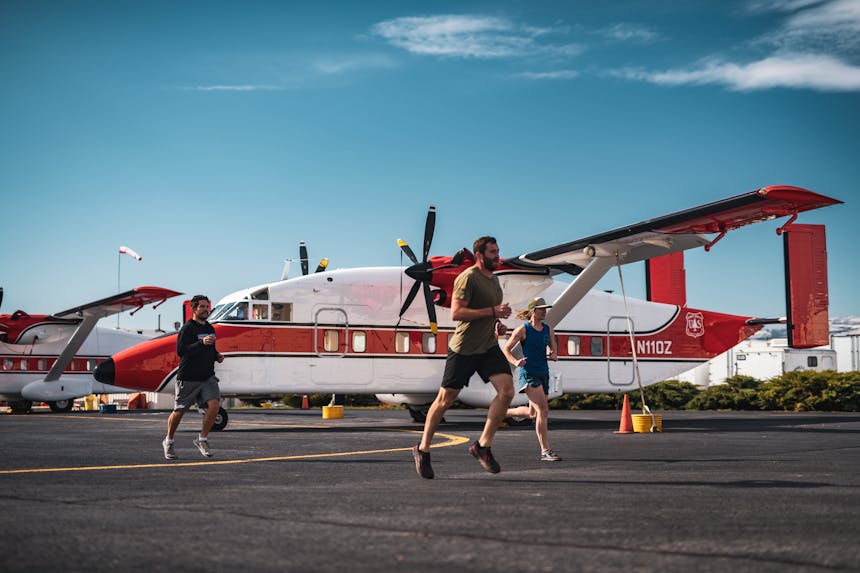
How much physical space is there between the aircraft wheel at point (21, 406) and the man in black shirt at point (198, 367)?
27380mm

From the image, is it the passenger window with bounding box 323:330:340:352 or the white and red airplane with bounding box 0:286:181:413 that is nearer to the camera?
the passenger window with bounding box 323:330:340:352

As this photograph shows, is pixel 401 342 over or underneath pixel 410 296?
underneath

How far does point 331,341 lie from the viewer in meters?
19.6

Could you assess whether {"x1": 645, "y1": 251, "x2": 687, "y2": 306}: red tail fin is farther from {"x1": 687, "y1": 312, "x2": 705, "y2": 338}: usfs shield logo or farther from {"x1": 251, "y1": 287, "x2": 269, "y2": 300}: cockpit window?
{"x1": 251, "y1": 287, "x2": 269, "y2": 300}: cockpit window

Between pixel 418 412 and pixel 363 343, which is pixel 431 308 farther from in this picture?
pixel 418 412

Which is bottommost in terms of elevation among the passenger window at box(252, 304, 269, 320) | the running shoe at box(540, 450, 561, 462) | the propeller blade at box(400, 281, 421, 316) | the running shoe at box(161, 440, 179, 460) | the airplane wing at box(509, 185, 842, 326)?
the running shoe at box(540, 450, 561, 462)

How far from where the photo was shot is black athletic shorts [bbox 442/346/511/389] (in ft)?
28.0

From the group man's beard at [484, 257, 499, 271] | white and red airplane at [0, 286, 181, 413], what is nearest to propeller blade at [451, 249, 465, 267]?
man's beard at [484, 257, 499, 271]

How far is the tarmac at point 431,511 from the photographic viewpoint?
4355 millimetres

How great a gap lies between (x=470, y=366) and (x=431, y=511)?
2687 millimetres

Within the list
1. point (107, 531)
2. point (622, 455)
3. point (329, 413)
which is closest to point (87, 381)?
point (329, 413)

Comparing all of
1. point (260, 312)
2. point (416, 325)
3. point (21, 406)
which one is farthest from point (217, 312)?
point (21, 406)

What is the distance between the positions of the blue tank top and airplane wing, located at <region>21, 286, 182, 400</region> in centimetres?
1848

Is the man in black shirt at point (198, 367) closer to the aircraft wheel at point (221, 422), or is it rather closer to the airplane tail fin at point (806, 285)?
the aircraft wheel at point (221, 422)
